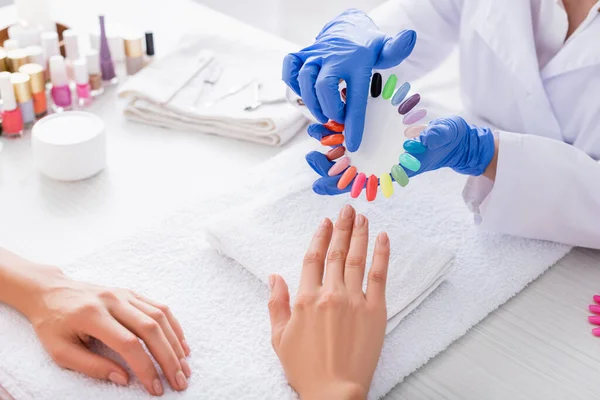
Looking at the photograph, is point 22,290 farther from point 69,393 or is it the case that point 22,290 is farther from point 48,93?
point 48,93

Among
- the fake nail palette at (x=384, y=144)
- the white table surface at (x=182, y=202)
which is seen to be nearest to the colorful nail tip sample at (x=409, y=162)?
the fake nail palette at (x=384, y=144)

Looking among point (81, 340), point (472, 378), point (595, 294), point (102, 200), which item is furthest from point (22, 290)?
point (595, 294)

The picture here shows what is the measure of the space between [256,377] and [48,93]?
75 centimetres

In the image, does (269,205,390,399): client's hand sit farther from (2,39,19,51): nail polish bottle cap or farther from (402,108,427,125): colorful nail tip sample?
(2,39,19,51): nail polish bottle cap

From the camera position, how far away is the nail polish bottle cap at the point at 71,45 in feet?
4.09

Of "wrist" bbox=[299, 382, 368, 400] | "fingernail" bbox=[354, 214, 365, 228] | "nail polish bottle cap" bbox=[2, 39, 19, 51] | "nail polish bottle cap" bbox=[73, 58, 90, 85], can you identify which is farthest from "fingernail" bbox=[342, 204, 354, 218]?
"nail polish bottle cap" bbox=[2, 39, 19, 51]

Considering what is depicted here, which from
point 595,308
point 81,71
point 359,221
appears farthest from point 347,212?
point 81,71

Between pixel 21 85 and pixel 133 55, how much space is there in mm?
238

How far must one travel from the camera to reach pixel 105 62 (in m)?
1.27

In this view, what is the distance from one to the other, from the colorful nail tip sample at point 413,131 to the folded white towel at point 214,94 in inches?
13.7

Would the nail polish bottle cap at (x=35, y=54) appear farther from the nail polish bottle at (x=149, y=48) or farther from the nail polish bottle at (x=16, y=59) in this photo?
the nail polish bottle at (x=149, y=48)

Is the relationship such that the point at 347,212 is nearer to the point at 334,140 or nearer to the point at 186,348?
the point at 334,140

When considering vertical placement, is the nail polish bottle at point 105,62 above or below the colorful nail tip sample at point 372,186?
below

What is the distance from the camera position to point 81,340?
76 cm
